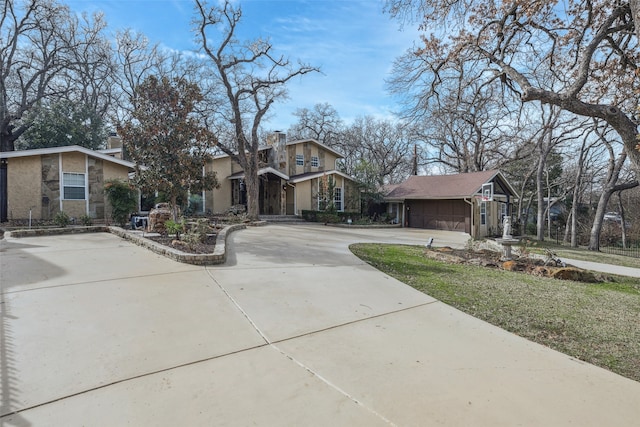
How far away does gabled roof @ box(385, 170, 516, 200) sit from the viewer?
20.8m

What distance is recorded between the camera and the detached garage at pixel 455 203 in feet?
67.6

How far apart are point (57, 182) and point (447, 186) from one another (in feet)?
71.7

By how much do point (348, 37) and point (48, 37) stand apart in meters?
23.5

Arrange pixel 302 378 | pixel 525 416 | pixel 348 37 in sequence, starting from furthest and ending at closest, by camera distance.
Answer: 1. pixel 348 37
2. pixel 302 378
3. pixel 525 416

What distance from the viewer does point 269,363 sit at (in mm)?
2871

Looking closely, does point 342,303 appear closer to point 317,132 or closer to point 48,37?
point 48,37

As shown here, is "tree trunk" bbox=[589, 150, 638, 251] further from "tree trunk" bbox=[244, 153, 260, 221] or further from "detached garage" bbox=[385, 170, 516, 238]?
"tree trunk" bbox=[244, 153, 260, 221]

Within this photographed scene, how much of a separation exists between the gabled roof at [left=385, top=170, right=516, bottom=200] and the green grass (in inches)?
530

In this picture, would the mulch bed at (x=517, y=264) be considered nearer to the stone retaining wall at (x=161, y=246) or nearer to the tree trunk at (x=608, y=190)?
the stone retaining wall at (x=161, y=246)

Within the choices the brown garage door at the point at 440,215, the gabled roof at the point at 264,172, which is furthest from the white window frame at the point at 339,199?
the brown garage door at the point at 440,215

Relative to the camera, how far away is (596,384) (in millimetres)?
2668

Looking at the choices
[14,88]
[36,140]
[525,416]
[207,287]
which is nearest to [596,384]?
[525,416]

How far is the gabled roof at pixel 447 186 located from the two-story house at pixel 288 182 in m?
3.60

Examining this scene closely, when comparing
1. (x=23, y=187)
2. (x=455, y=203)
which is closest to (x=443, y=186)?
(x=455, y=203)
